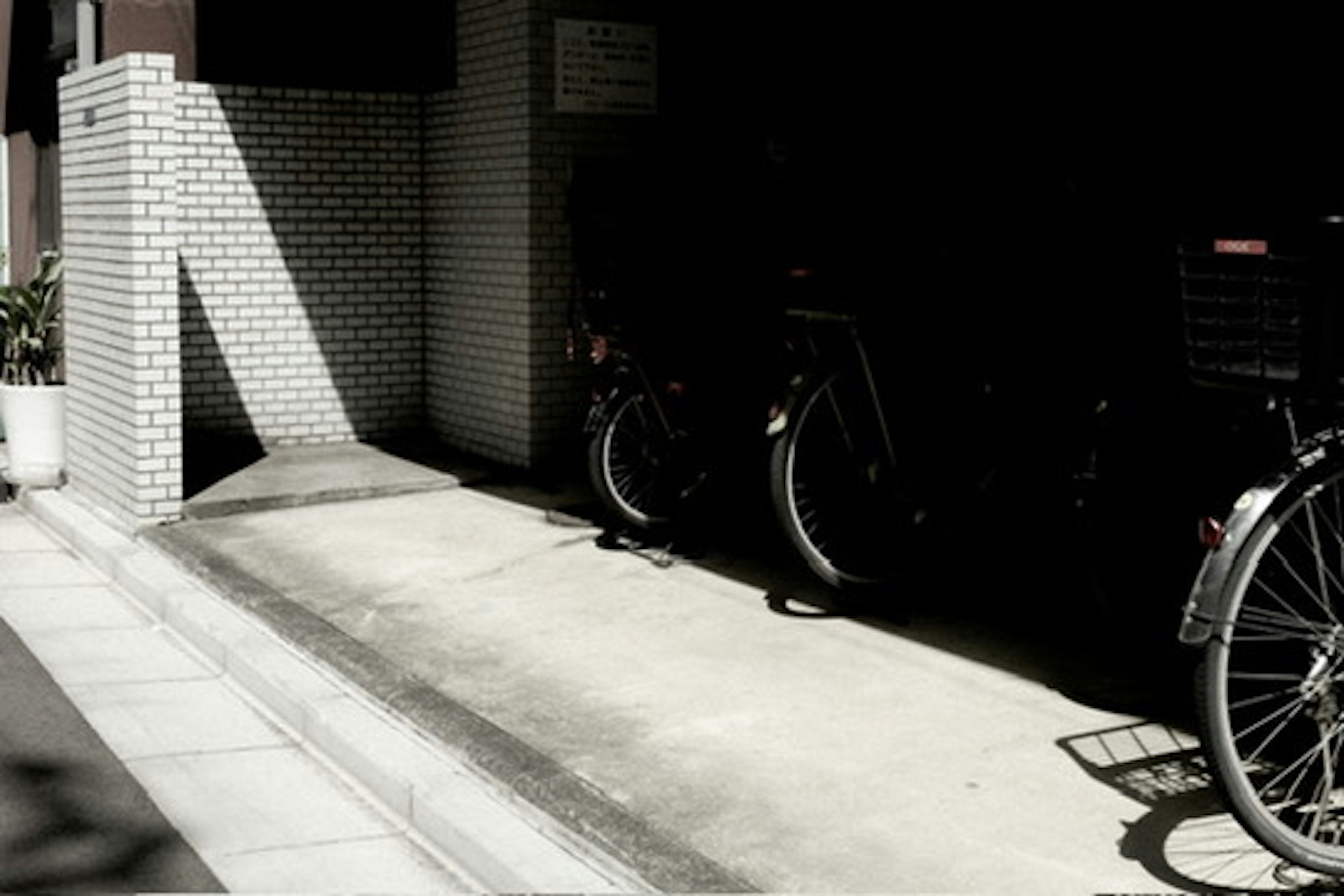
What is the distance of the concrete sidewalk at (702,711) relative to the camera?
15.1ft

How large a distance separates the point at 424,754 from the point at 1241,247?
9.34ft

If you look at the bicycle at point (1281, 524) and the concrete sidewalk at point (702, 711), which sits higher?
the bicycle at point (1281, 524)

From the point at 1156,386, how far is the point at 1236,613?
1855 mm

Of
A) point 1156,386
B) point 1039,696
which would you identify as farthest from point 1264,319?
point 1039,696

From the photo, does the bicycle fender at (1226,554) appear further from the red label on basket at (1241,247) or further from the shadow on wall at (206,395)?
the shadow on wall at (206,395)

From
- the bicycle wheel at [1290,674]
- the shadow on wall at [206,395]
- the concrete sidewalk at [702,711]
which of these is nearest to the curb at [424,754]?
the concrete sidewalk at [702,711]

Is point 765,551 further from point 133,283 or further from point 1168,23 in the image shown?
point 133,283

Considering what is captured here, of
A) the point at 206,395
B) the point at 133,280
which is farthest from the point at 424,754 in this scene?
the point at 206,395

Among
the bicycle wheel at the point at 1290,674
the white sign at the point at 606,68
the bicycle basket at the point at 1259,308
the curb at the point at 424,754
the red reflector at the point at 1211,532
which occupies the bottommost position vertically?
the curb at the point at 424,754

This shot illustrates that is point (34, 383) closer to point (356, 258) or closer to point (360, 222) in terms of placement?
point (356, 258)

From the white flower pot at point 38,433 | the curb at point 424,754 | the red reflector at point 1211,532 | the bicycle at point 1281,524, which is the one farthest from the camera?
the white flower pot at point 38,433

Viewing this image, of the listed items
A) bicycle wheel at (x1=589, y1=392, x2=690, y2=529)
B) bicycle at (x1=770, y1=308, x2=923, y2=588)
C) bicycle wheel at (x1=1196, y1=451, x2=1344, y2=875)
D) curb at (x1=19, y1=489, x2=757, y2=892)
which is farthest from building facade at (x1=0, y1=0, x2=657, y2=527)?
bicycle wheel at (x1=1196, y1=451, x2=1344, y2=875)

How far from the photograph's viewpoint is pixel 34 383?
11.1m

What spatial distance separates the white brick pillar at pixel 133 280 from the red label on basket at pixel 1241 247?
19.5ft
